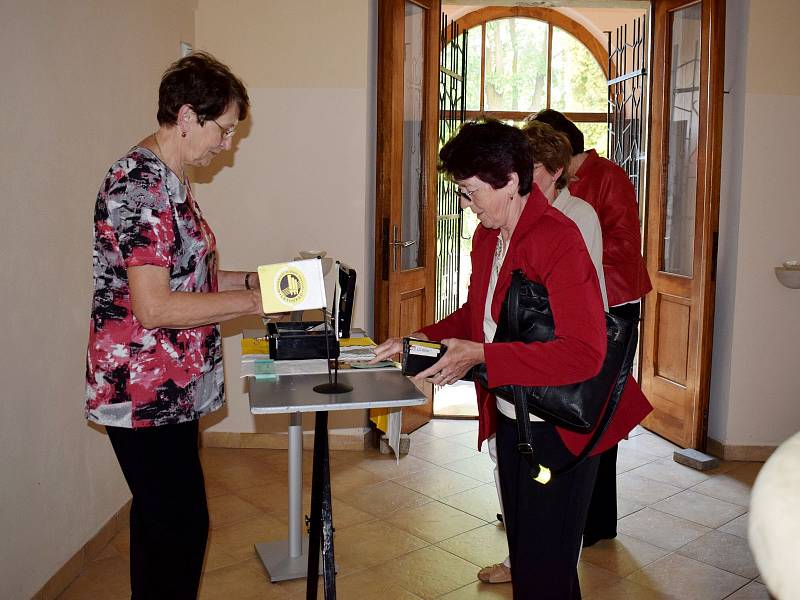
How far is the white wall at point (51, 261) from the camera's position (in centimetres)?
245

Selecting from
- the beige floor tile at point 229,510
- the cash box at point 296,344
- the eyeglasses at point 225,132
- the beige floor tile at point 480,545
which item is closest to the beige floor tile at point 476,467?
the beige floor tile at point 480,545

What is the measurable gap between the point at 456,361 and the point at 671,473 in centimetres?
286

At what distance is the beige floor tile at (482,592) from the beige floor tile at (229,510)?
110 cm

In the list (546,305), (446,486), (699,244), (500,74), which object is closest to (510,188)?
(546,305)

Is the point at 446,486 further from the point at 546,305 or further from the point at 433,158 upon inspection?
the point at 546,305

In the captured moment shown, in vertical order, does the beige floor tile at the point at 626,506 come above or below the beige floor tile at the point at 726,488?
below

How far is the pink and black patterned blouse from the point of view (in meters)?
1.78

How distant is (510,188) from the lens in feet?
6.09

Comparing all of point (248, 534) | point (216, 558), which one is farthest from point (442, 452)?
point (216, 558)

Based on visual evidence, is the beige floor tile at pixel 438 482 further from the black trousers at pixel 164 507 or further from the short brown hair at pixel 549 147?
the black trousers at pixel 164 507

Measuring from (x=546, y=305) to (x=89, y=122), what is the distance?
209 centimetres

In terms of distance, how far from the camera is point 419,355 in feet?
5.99

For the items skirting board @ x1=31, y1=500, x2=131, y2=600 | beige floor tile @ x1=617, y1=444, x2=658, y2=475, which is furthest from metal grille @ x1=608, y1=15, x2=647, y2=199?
skirting board @ x1=31, y1=500, x2=131, y2=600

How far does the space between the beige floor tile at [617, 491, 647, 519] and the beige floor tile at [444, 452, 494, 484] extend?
65 centimetres
